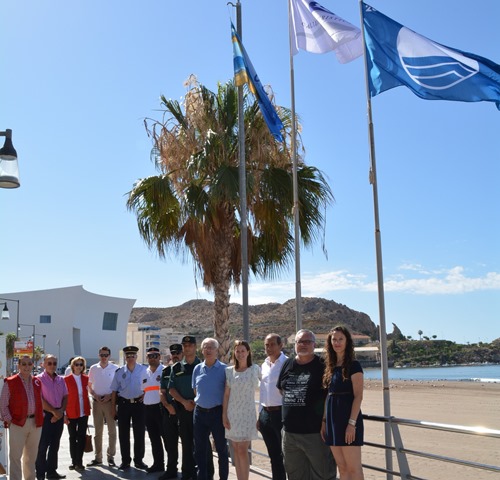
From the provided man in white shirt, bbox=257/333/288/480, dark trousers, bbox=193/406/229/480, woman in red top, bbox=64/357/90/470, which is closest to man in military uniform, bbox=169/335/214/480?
dark trousers, bbox=193/406/229/480

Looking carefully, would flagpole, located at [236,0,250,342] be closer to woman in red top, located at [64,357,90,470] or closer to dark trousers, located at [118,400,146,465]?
dark trousers, located at [118,400,146,465]

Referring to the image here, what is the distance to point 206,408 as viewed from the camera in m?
7.18

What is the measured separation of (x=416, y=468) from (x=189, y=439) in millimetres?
4488

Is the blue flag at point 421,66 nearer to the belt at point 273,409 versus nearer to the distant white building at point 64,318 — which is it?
the belt at point 273,409

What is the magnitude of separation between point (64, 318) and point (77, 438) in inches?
3505

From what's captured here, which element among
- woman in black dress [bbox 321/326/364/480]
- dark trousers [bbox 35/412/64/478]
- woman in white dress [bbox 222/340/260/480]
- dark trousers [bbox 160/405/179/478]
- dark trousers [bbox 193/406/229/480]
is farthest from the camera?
dark trousers [bbox 35/412/64/478]

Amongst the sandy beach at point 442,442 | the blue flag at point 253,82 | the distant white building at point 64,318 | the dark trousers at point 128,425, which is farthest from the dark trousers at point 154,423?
the distant white building at point 64,318

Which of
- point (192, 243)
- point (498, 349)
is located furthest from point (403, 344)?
point (192, 243)

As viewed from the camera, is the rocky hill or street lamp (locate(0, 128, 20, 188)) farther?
the rocky hill

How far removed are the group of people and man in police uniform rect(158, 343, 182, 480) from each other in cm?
1

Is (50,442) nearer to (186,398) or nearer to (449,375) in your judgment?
(186,398)

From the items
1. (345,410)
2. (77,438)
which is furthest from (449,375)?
(345,410)

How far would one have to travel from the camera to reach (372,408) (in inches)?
1027

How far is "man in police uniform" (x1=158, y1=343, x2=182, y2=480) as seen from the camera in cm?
822
